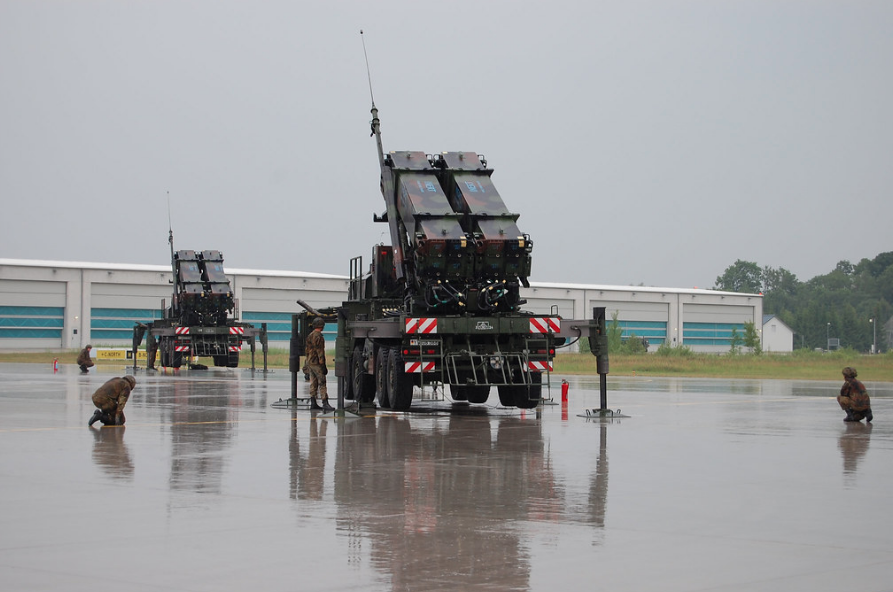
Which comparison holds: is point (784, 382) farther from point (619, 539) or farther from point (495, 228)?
point (619, 539)

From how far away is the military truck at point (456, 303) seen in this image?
19875 mm

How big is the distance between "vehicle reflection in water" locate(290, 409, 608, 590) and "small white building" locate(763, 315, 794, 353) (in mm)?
106649

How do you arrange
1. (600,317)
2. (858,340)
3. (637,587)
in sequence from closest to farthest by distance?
1. (637,587)
2. (600,317)
3. (858,340)

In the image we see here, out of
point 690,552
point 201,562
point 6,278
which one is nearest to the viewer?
point 201,562

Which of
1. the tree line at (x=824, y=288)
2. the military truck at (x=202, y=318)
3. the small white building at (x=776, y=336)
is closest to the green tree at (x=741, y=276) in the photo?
the tree line at (x=824, y=288)

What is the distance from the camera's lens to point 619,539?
802 cm

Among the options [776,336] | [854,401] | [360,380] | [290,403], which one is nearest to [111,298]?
[290,403]

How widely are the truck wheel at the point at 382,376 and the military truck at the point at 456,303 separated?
24mm

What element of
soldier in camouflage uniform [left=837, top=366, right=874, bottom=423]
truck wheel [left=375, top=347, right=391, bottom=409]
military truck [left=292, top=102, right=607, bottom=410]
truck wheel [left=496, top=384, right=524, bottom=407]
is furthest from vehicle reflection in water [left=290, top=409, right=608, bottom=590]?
soldier in camouflage uniform [left=837, top=366, right=874, bottom=423]

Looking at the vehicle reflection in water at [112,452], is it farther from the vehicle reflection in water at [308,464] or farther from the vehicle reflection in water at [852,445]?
the vehicle reflection in water at [852,445]

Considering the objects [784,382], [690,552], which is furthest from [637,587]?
[784,382]

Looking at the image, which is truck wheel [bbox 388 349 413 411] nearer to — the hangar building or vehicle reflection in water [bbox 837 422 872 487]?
vehicle reflection in water [bbox 837 422 872 487]

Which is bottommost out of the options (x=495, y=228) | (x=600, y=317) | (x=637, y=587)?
(x=637, y=587)

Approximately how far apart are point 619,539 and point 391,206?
1423 centimetres
